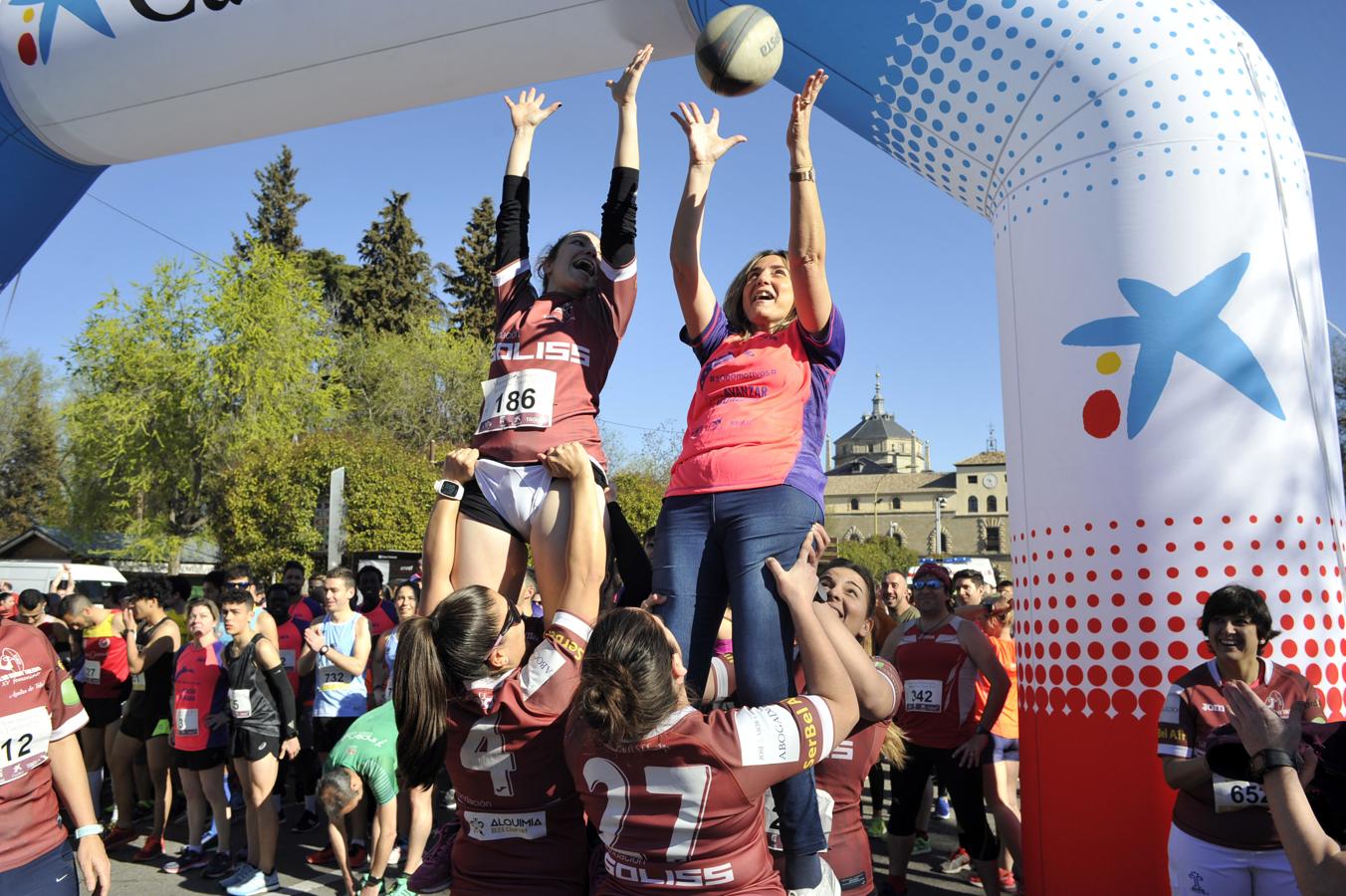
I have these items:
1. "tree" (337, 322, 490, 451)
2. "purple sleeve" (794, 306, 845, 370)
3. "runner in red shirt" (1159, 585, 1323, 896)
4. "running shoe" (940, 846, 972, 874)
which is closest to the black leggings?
"running shoe" (940, 846, 972, 874)

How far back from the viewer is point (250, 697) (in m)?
6.73

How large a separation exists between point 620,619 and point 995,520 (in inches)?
3901

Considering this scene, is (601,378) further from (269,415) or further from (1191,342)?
(269,415)

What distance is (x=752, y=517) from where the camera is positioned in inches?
117

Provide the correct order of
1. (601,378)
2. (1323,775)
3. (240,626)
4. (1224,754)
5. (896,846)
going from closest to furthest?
(1323,775)
(1224,754)
(601,378)
(896,846)
(240,626)

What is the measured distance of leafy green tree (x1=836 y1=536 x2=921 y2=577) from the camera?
171 feet

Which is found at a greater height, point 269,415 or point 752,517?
point 269,415

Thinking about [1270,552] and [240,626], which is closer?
[1270,552]

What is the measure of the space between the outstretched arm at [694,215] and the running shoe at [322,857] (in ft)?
17.9

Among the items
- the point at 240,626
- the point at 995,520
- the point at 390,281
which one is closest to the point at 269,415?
the point at 390,281

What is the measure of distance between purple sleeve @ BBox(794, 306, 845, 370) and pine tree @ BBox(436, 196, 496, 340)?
141ft

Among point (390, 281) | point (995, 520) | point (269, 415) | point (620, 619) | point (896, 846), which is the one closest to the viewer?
point (620, 619)

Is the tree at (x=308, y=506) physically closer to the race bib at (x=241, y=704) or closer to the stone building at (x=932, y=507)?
the race bib at (x=241, y=704)

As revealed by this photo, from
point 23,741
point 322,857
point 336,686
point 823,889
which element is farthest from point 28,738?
point 322,857
